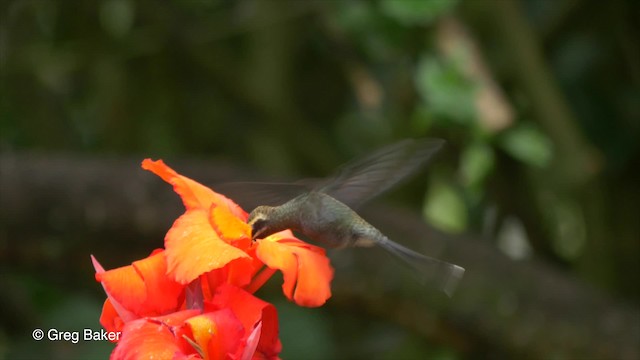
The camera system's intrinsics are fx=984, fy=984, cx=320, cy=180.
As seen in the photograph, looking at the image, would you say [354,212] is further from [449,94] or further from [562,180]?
[562,180]

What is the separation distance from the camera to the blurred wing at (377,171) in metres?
0.57

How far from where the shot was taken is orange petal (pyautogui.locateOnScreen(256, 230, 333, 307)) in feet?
1.46

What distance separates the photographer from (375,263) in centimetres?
144

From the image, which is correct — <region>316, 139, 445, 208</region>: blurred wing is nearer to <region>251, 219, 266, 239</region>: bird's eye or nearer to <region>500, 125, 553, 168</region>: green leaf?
<region>251, 219, 266, 239</region>: bird's eye

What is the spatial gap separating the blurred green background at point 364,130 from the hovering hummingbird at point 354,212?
32.3 inches

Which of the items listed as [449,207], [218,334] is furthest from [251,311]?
[449,207]

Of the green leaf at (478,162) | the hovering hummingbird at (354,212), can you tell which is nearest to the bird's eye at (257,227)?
the hovering hummingbird at (354,212)

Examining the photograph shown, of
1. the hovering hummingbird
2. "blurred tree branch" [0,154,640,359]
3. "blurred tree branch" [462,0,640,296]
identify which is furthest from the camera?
"blurred tree branch" [462,0,640,296]

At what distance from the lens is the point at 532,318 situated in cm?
138

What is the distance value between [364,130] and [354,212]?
1420mm

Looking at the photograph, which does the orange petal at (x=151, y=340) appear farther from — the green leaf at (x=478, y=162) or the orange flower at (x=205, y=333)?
the green leaf at (x=478, y=162)

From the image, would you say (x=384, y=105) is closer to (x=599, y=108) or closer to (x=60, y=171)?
(x=599, y=108)

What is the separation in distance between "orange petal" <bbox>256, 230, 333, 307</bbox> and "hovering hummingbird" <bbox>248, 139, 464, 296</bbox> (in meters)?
0.02

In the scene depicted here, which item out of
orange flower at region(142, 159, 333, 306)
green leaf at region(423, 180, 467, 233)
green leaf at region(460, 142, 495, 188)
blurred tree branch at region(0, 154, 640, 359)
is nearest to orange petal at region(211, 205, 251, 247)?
Result: orange flower at region(142, 159, 333, 306)
